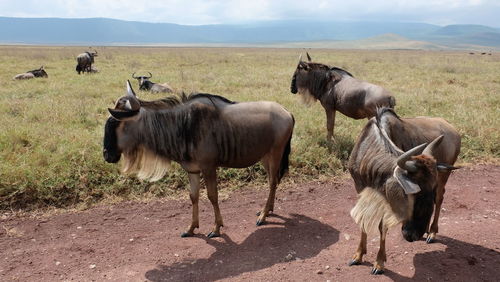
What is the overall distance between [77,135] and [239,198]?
12.7 feet

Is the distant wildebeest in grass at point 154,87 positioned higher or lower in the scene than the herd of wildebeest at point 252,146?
lower

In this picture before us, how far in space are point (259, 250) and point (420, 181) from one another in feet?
7.64

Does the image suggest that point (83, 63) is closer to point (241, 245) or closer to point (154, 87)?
point (154, 87)

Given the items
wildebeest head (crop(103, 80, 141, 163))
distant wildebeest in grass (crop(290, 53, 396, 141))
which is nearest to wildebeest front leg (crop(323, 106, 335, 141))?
distant wildebeest in grass (crop(290, 53, 396, 141))

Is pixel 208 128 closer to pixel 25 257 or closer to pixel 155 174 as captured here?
pixel 155 174


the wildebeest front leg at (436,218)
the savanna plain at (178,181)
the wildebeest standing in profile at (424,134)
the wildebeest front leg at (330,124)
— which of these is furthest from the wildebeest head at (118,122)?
the wildebeest front leg at (330,124)

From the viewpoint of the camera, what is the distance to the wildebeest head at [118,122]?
4875 millimetres

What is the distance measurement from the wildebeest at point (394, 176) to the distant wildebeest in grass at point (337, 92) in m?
3.78

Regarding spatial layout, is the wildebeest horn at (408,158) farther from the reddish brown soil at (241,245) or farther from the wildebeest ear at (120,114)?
the wildebeest ear at (120,114)

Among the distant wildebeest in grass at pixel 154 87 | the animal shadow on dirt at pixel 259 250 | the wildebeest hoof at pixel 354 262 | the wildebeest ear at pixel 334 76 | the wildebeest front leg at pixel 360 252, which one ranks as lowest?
the animal shadow on dirt at pixel 259 250

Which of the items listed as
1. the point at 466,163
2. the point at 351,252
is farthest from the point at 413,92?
the point at 351,252

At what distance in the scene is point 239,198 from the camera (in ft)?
21.9

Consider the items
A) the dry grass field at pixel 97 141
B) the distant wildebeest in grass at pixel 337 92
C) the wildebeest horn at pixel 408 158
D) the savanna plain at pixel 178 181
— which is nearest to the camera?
the wildebeest horn at pixel 408 158

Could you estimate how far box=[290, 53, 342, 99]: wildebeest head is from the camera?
9.61 metres
